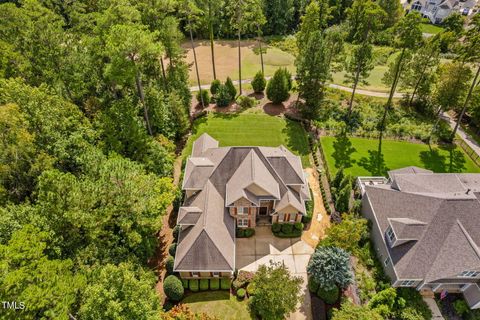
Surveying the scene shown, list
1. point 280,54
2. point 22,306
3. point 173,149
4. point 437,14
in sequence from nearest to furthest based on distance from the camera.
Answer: point 22,306 < point 173,149 < point 280,54 < point 437,14

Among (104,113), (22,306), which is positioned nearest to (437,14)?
(104,113)

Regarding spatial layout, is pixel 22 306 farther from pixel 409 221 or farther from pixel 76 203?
pixel 409 221

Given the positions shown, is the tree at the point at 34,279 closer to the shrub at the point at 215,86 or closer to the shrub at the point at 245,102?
the shrub at the point at 245,102

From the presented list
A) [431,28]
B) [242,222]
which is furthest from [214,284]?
[431,28]

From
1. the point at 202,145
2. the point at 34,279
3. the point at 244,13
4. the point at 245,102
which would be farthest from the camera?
the point at 245,102

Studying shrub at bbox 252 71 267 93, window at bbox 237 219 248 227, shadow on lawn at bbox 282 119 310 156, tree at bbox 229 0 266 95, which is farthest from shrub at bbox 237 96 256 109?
window at bbox 237 219 248 227

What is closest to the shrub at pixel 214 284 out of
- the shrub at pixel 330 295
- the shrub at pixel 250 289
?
the shrub at pixel 250 289

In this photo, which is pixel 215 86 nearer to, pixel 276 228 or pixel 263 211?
pixel 263 211
